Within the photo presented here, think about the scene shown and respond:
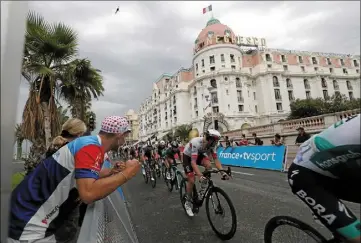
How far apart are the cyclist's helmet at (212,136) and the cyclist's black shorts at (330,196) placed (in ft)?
7.83

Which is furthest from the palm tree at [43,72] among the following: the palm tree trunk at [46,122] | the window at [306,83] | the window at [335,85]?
the window at [335,85]

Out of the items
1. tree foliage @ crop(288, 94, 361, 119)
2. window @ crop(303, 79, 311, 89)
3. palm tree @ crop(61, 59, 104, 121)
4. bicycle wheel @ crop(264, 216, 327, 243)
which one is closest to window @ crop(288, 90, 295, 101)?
window @ crop(303, 79, 311, 89)

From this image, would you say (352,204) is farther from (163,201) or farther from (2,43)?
(163,201)

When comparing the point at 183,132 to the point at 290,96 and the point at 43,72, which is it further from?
the point at 43,72

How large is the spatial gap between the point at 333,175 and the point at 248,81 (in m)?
61.6

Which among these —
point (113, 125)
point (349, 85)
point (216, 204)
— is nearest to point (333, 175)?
point (113, 125)

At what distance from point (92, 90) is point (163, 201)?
20.1 feet

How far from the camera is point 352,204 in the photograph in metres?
1.84

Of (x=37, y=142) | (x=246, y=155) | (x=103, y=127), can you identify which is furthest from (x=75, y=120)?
(x=246, y=155)

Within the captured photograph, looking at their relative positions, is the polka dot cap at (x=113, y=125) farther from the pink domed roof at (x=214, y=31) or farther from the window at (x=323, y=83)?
the window at (x=323, y=83)

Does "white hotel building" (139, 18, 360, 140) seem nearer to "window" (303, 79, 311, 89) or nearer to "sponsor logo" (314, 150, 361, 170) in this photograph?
"window" (303, 79, 311, 89)

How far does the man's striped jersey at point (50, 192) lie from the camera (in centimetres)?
163

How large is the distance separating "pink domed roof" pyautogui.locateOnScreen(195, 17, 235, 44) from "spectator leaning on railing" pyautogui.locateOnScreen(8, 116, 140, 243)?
207ft

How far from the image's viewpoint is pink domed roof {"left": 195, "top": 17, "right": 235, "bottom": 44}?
200 ft
